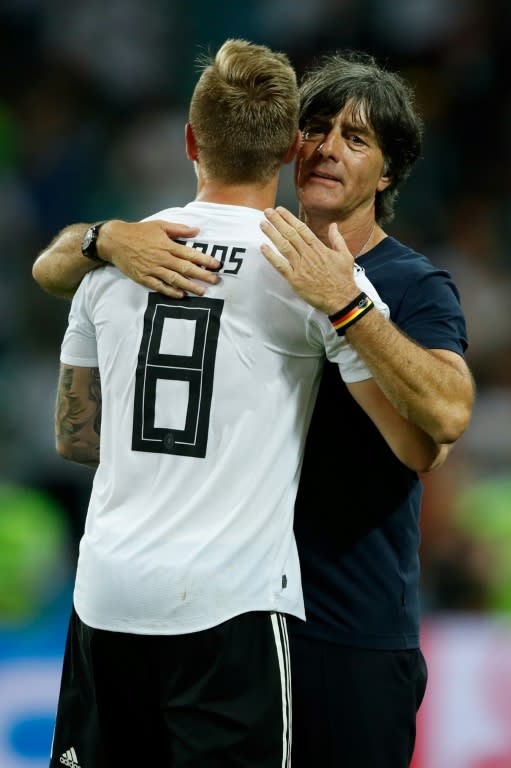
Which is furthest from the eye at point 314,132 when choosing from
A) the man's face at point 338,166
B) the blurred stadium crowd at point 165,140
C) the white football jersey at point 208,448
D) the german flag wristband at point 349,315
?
the blurred stadium crowd at point 165,140

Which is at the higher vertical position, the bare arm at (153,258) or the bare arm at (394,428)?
the bare arm at (153,258)

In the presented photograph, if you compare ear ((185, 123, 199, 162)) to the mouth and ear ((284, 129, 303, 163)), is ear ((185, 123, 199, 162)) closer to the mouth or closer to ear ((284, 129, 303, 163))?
ear ((284, 129, 303, 163))

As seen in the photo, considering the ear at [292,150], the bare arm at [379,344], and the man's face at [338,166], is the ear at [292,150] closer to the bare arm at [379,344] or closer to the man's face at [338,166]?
the bare arm at [379,344]

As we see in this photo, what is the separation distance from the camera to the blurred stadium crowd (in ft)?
24.2

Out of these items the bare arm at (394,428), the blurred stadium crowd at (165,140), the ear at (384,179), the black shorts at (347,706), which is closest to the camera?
the bare arm at (394,428)

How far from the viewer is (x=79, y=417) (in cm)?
295

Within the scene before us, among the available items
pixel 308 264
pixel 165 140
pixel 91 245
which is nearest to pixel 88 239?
pixel 91 245

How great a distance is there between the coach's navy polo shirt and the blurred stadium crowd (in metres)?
4.08

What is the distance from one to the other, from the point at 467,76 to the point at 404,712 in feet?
22.4

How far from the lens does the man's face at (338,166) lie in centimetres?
292

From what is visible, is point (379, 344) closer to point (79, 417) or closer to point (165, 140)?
point (79, 417)

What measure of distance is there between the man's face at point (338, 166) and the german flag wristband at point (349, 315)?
0.66m

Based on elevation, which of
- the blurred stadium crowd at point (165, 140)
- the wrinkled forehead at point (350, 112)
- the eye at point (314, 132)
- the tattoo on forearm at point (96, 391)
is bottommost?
the tattoo on forearm at point (96, 391)

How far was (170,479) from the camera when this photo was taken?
234 cm
